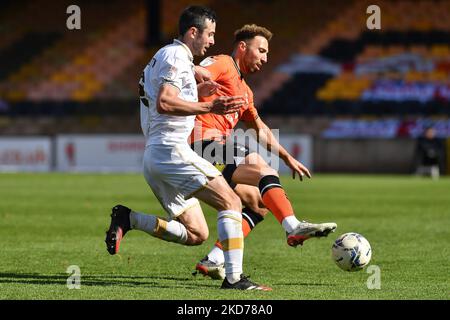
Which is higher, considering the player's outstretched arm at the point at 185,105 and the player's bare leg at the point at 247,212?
the player's outstretched arm at the point at 185,105

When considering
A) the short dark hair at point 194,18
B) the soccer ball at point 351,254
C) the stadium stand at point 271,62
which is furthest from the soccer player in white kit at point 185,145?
the stadium stand at point 271,62

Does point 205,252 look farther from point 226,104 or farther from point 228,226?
point 226,104

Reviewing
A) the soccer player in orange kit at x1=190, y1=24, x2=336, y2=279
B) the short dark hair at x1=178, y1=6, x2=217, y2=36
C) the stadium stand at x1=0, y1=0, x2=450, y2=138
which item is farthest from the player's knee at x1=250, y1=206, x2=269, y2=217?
the stadium stand at x1=0, y1=0, x2=450, y2=138

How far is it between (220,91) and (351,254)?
1787 mm

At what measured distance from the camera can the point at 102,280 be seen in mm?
7676

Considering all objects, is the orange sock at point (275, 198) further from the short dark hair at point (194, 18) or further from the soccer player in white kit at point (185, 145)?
the short dark hair at point (194, 18)

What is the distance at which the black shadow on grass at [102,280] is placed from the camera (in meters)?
7.36

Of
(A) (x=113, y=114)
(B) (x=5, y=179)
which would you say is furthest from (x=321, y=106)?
(B) (x=5, y=179)

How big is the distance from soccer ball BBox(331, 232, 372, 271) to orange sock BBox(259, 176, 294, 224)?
50 centimetres

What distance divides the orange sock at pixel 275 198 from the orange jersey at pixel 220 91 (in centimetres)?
61

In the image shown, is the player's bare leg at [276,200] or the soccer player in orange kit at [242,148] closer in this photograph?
the player's bare leg at [276,200]

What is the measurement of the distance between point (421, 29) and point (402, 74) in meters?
2.05

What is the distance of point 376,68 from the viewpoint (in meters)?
32.7

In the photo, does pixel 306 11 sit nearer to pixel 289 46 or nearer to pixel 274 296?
pixel 289 46
